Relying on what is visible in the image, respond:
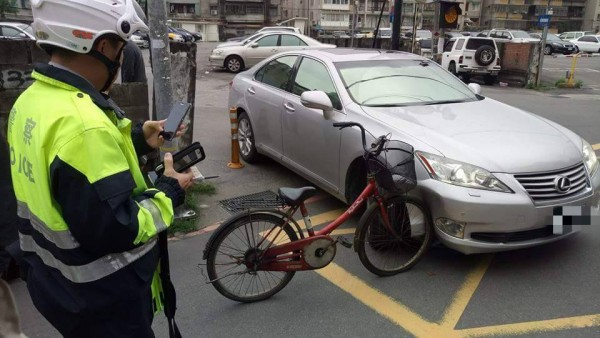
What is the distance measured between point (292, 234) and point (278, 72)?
2764 millimetres

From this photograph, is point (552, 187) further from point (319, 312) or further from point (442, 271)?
point (319, 312)

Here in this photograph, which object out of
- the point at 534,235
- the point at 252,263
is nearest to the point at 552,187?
the point at 534,235

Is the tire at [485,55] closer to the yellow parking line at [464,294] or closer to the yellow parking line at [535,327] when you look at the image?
the yellow parking line at [464,294]

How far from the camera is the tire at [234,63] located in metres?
17.1

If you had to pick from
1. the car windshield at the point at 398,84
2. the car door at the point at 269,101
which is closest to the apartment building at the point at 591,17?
the car windshield at the point at 398,84

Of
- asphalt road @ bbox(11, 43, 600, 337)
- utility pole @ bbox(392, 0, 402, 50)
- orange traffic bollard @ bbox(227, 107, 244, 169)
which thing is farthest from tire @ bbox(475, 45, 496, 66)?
asphalt road @ bbox(11, 43, 600, 337)

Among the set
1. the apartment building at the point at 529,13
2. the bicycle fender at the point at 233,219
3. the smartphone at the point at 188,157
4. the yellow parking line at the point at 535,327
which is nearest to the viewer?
the smartphone at the point at 188,157

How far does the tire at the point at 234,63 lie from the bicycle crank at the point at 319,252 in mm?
14713

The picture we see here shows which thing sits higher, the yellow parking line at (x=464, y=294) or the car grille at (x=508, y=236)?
the car grille at (x=508, y=236)

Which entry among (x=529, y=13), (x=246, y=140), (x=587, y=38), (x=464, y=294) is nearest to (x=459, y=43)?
(x=246, y=140)

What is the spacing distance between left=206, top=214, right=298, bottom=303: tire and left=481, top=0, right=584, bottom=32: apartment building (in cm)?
7914

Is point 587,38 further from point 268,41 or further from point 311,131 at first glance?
point 311,131

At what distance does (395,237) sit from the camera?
3496 mm

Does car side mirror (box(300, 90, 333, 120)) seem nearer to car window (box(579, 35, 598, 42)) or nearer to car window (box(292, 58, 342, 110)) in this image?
car window (box(292, 58, 342, 110))
